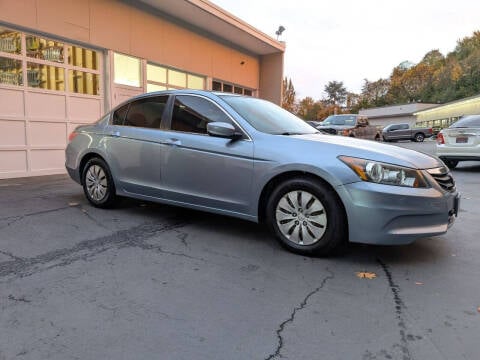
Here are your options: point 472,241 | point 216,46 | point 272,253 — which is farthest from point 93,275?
point 216,46

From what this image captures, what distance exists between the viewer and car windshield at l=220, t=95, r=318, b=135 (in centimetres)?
445

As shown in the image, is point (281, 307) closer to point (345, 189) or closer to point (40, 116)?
point (345, 189)

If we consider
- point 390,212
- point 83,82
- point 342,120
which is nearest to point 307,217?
point 390,212

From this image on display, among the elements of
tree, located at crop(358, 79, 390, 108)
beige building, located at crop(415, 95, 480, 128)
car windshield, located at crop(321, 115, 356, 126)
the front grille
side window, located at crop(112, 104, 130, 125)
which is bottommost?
the front grille

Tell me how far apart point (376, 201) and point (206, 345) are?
6.32 ft

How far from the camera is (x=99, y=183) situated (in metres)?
5.58

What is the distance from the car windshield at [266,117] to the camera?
4449 mm

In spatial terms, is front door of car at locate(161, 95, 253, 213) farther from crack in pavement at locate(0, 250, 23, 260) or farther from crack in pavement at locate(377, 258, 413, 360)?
crack in pavement at locate(0, 250, 23, 260)

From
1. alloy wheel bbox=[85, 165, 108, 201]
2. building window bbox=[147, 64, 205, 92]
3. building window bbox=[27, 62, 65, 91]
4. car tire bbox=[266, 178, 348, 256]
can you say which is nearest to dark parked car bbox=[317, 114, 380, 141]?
building window bbox=[147, 64, 205, 92]

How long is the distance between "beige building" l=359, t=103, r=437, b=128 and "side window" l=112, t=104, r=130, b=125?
186ft

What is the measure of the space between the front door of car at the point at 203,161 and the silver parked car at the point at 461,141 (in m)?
8.55

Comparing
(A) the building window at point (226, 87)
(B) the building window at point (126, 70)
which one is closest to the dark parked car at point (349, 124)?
(A) the building window at point (226, 87)

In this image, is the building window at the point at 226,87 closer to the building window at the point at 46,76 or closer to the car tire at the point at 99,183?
the building window at the point at 46,76

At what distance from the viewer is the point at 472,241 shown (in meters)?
4.52
